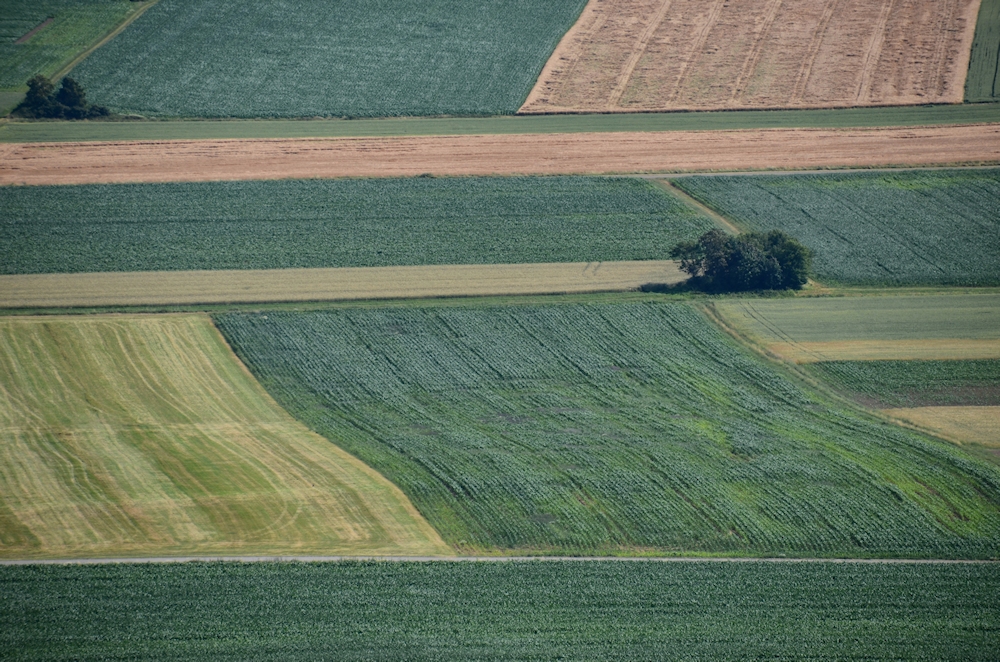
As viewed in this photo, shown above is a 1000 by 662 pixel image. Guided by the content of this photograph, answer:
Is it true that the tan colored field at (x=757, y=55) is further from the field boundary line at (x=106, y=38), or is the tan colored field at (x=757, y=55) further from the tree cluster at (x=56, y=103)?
the field boundary line at (x=106, y=38)

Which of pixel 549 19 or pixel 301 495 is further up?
pixel 549 19

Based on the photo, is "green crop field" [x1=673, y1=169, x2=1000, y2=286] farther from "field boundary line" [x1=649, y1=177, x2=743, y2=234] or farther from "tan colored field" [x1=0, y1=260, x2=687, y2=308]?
"tan colored field" [x1=0, y1=260, x2=687, y2=308]

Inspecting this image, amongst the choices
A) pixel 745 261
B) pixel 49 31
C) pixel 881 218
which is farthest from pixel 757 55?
pixel 49 31

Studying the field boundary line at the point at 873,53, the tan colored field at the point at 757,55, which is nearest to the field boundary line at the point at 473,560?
the tan colored field at the point at 757,55

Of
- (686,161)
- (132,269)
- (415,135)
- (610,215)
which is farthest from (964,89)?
(132,269)

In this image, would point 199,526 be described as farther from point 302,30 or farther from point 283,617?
point 302,30
